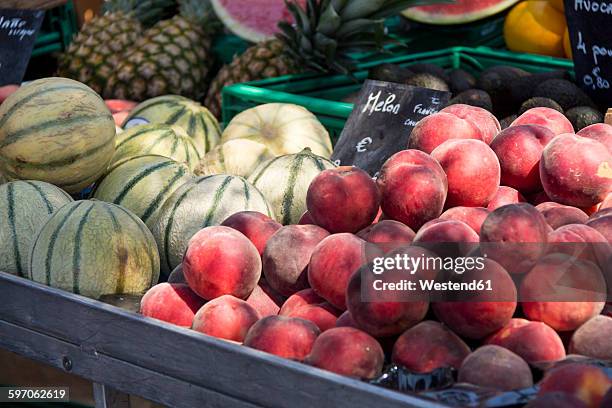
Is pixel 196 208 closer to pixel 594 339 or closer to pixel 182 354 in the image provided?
pixel 182 354

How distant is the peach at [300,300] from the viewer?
160 centimetres

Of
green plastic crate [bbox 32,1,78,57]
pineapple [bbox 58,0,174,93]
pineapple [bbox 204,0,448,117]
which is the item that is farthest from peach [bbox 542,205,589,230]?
green plastic crate [bbox 32,1,78,57]

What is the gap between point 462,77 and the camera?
313 cm

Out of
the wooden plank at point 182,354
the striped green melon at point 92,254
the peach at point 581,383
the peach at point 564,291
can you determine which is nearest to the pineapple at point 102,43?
the striped green melon at point 92,254

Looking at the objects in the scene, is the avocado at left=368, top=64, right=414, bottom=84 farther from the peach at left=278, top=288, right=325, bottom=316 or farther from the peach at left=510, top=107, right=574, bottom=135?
the peach at left=278, top=288, right=325, bottom=316

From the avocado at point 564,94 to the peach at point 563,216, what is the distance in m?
1.17

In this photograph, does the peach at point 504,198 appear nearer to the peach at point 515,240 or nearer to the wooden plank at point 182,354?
the peach at point 515,240

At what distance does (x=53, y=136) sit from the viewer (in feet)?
7.77

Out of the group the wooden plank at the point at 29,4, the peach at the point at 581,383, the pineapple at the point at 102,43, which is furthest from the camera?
the pineapple at the point at 102,43

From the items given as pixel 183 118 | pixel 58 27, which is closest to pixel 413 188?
pixel 183 118

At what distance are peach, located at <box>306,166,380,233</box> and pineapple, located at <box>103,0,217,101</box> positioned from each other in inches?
103

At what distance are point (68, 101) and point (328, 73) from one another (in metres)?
1.42

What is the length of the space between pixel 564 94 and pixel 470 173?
120 centimetres

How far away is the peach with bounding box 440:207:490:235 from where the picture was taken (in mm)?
1590
